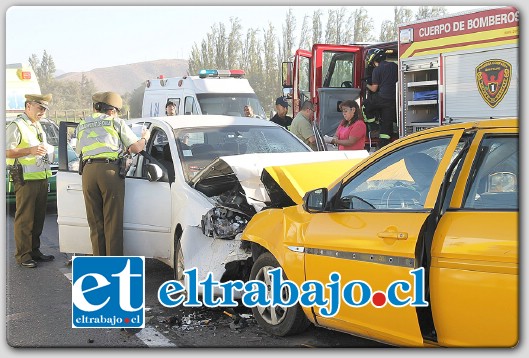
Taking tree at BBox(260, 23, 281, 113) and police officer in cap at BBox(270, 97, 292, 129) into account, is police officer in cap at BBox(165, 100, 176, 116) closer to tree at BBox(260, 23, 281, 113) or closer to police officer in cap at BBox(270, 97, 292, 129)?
tree at BBox(260, 23, 281, 113)

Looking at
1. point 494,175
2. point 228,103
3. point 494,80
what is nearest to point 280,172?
point 494,175

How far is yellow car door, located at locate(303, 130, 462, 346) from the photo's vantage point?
3.96 metres

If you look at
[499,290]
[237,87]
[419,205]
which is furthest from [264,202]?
[237,87]

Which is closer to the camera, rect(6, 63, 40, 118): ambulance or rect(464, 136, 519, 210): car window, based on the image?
rect(464, 136, 519, 210): car window

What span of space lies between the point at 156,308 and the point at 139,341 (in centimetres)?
83

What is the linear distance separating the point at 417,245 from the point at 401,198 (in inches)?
17.3

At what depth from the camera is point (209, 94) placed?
1445 cm

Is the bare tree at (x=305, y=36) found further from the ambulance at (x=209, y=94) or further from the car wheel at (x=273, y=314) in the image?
the car wheel at (x=273, y=314)

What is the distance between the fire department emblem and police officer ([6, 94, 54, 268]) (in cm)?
513

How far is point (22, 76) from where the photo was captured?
42.4 feet

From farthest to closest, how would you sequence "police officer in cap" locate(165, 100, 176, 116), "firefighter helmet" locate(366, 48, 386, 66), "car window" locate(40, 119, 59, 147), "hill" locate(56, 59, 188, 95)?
"hill" locate(56, 59, 188, 95) → "police officer in cap" locate(165, 100, 176, 116) → "firefighter helmet" locate(366, 48, 386, 66) → "car window" locate(40, 119, 59, 147)

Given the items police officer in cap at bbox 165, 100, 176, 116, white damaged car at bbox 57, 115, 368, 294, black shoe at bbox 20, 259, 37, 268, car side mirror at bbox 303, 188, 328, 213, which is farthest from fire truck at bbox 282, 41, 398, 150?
car side mirror at bbox 303, 188, 328, 213

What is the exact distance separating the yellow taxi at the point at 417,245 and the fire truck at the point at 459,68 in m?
3.98

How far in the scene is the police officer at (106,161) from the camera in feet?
21.0
